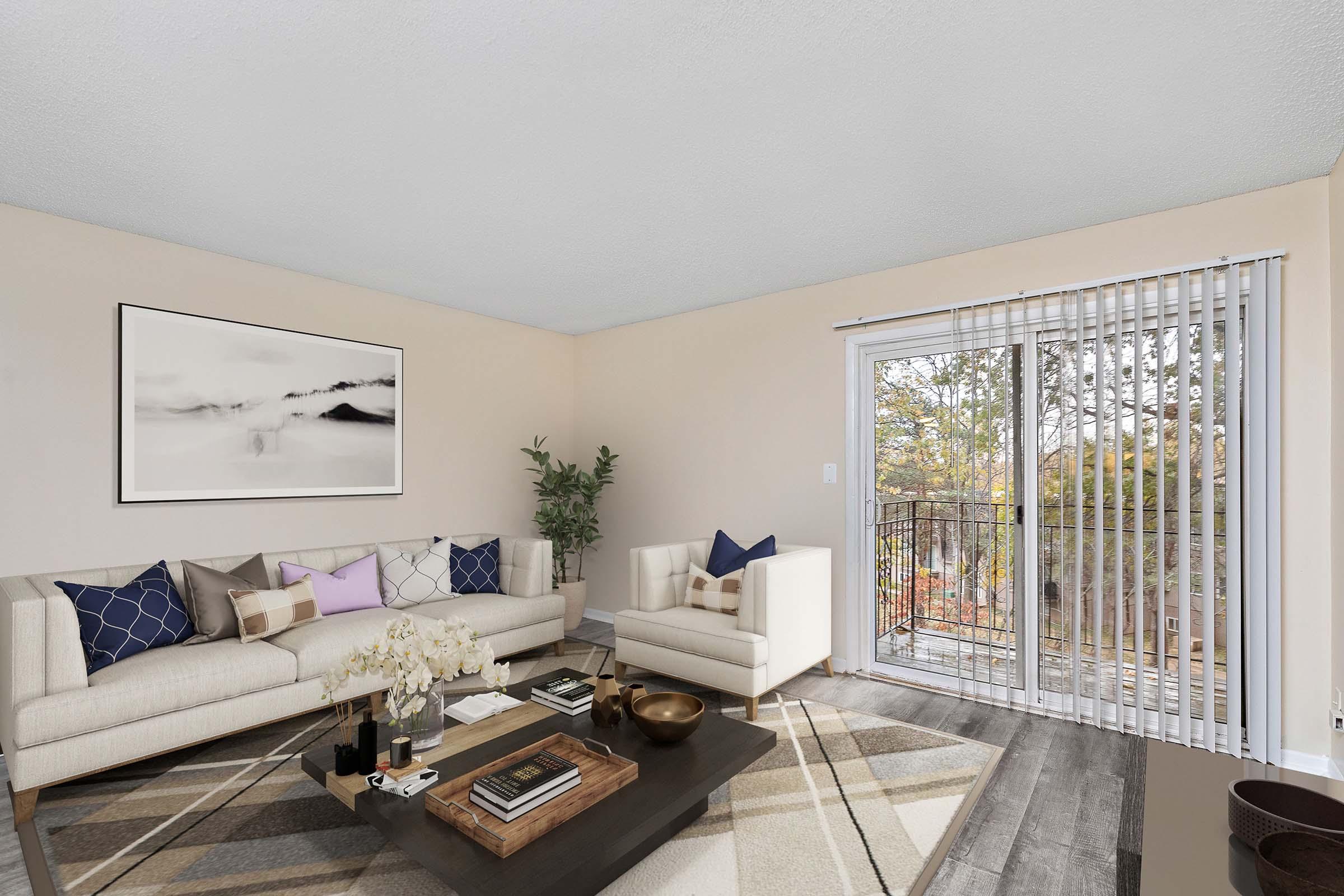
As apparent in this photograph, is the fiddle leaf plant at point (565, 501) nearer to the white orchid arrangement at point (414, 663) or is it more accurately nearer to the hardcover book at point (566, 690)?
the hardcover book at point (566, 690)

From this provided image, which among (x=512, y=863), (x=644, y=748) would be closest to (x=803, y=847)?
(x=644, y=748)

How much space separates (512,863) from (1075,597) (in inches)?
121

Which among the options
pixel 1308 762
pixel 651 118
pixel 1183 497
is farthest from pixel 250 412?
pixel 1308 762

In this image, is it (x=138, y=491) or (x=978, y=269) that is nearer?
(x=138, y=491)

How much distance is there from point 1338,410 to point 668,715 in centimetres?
305

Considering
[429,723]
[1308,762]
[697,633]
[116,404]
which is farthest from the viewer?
[697,633]

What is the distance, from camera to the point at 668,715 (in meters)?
2.50

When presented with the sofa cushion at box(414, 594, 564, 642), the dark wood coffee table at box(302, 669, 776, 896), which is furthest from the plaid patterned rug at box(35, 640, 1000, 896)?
the sofa cushion at box(414, 594, 564, 642)

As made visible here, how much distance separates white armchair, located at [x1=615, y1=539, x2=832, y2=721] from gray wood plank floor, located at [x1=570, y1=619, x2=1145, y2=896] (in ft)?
1.32

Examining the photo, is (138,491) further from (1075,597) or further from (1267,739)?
(1267,739)

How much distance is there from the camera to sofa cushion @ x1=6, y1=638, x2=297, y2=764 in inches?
96.0

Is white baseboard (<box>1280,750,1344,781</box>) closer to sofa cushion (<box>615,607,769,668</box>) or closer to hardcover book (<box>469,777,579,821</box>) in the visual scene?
sofa cushion (<box>615,607,769,668</box>)

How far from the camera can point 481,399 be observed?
5.30 meters

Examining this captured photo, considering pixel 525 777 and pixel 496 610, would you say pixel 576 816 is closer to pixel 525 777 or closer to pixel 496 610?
pixel 525 777
